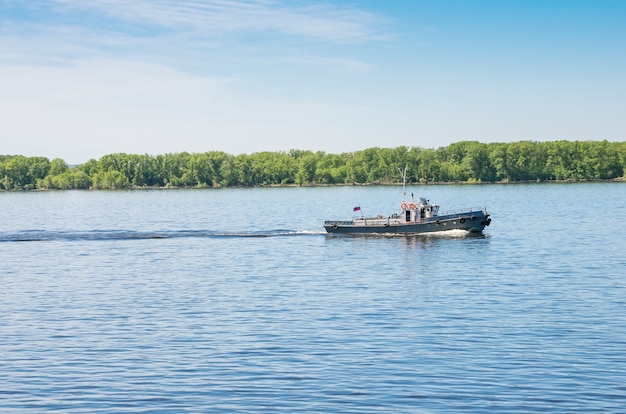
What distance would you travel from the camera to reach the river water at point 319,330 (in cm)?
3388

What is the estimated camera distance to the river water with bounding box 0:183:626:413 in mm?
33875

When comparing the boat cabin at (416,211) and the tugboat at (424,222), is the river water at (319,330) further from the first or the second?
the boat cabin at (416,211)

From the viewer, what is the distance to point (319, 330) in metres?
45.8

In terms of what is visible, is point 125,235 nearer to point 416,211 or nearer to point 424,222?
point 416,211

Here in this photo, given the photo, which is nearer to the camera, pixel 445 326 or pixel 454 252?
pixel 445 326

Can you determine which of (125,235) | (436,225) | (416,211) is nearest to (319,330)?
(436,225)

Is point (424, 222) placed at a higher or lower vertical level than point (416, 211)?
lower

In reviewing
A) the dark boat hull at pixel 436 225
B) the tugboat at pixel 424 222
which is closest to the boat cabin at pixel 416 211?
the tugboat at pixel 424 222

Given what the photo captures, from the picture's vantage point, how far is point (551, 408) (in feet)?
104

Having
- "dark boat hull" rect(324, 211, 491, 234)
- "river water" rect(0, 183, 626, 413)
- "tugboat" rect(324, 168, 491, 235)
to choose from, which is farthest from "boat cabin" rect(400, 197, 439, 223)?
"river water" rect(0, 183, 626, 413)

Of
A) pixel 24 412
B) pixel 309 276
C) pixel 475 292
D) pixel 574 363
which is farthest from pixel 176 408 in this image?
pixel 309 276

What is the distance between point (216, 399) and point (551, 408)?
12.7 metres

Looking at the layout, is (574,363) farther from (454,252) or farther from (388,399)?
(454,252)

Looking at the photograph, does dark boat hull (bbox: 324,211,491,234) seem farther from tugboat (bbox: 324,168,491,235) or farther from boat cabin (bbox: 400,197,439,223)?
boat cabin (bbox: 400,197,439,223)
